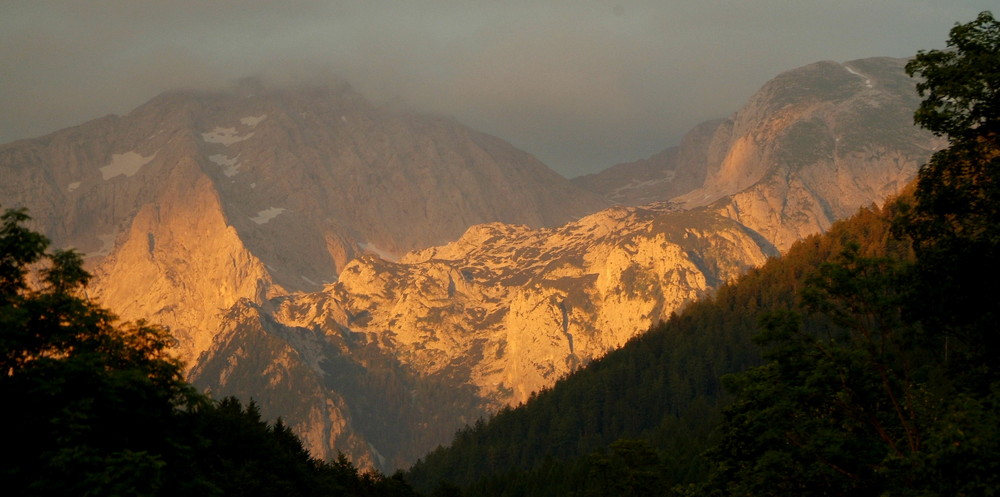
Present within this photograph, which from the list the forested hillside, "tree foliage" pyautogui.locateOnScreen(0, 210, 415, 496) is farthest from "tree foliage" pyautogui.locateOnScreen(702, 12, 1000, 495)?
"tree foliage" pyautogui.locateOnScreen(0, 210, 415, 496)

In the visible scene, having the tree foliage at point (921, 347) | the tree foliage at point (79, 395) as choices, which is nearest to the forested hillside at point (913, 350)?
the tree foliage at point (921, 347)

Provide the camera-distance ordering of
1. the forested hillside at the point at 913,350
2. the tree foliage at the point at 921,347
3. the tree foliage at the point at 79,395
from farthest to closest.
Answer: the tree foliage at the point at 79,395 < the forested hillside at the point at 913,350 < the tree foliage at the point at 921,347

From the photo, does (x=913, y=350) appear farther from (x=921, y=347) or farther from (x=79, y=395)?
(x=79, y=395)

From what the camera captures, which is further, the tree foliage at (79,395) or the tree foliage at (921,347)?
the tree foliage at (79,395)

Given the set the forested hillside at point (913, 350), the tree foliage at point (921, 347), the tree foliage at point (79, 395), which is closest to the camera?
the tree foliage at point (921, 347)

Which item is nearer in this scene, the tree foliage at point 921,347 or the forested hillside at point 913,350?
the tree foliage at point 921,347

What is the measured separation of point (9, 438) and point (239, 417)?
78742 mm

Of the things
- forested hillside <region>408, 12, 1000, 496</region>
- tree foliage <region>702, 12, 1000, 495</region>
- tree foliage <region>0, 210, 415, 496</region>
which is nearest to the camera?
tree foliage <region>702, 12, 1000, 495</region>

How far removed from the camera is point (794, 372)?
42031mm

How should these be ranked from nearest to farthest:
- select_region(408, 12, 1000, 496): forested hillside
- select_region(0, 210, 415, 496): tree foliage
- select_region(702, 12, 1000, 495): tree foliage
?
select_region(702, 12, 1000, 495): tree foliage, select_region(408, 12, 1000, 496): forested hillside, select_region(0, 210, 415, 496): tree foliage

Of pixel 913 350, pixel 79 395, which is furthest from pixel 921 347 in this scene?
pixel 79 395

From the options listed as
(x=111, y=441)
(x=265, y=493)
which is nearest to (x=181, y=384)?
(x=111, y=441)

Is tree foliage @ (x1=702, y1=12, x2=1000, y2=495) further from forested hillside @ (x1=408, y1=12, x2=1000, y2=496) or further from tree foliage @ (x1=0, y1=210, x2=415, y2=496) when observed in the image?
tree foliage @ (x1=0, y1=210, x2=415, y2=496)

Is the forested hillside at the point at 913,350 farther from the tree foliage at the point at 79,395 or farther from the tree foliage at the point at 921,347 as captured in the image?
the tree foliage at the point at 79,395
